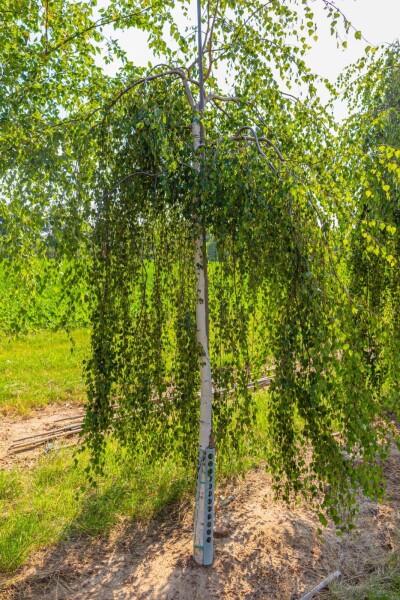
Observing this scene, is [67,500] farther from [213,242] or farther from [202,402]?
[213,242]

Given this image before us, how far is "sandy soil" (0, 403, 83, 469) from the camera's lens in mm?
4670

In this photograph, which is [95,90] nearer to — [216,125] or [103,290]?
[216,125]

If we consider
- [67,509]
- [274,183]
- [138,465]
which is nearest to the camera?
[274,183]

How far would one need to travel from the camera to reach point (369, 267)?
4.47 m

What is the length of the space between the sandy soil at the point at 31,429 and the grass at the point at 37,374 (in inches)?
6.3

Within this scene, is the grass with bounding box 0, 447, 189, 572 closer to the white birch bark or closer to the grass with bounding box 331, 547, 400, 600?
the white birch bark

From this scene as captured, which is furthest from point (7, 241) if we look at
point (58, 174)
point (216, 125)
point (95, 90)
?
point (216, 125)

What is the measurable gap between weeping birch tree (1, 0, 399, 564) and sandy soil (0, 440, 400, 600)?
0.26 meters

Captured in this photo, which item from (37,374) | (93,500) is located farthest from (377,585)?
(37,374)

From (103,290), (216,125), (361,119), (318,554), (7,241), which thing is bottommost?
(318,554)

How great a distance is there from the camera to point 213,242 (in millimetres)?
3039

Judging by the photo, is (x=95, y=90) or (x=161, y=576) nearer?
(x=161, y=576)

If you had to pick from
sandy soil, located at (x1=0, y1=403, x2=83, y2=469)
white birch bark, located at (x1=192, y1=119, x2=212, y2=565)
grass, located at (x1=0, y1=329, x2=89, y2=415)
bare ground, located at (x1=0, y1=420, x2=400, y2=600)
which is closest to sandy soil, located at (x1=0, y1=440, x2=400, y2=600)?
bare ground, located at (x1=0, y1=420, x2=400, y2=600)

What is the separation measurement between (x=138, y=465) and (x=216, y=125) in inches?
111
